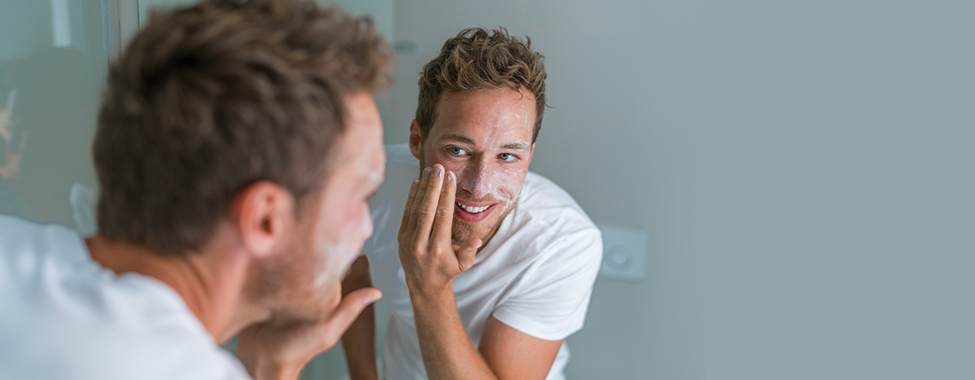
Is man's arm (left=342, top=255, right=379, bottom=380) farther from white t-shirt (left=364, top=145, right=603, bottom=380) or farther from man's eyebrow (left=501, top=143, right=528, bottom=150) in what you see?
man's eyebrow (left=501, top=143, right=528, bottom=150)

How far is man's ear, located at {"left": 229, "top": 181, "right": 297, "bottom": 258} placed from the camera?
1.54 ft

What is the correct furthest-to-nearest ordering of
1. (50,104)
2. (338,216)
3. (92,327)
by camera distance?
(50,104) → (338,216) → (92,327)

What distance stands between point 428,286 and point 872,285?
0.86 meters

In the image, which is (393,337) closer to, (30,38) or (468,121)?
(468,121)

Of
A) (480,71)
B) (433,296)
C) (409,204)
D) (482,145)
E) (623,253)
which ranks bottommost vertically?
(623,253)

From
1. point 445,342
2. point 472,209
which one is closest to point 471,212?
point 472,209

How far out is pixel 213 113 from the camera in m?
0.45

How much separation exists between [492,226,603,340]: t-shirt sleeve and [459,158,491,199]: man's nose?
169mm

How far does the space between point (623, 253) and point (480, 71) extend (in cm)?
65

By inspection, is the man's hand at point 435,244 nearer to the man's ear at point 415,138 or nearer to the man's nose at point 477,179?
the man's nose at point 477,179

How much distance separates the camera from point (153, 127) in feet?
1.51

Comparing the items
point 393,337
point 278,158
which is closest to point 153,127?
point 278,158

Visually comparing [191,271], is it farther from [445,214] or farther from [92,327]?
[445,214]

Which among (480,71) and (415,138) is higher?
(480,71)
